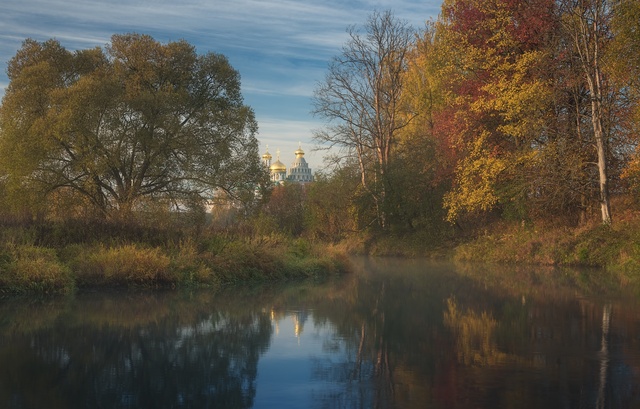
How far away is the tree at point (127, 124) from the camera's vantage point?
31.8 metres

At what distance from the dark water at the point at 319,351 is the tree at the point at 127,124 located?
17.2 meters

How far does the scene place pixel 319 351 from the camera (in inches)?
396

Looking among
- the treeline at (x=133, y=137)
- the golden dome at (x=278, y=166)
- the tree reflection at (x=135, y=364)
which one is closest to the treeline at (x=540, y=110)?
the treeline at (x=133, y=137)

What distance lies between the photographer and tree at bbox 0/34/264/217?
31.8 m

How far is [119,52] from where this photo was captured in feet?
113

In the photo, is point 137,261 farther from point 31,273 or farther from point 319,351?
point 319,351

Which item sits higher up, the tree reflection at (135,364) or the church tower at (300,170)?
the church tower at (300,170)

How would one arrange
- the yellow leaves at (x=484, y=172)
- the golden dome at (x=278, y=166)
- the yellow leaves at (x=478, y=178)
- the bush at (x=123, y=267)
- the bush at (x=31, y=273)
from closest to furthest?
the bush at (x=31, y=273) → the bush at (x=123, y=267) → the yellow leaves at (x=484, y=172) → the yellow leaves at (x=478, y=178) → the golden dome at (x=278, y=166)

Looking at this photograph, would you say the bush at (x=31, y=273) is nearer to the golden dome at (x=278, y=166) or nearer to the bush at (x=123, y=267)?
the bush at (x=123, y=267)

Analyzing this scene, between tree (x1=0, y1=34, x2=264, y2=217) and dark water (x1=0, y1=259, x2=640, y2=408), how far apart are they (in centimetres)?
1716

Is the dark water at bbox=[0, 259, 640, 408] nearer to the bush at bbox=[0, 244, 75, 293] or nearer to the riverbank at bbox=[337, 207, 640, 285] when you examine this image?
the bush at bbox=[0, 244, 75, 293]

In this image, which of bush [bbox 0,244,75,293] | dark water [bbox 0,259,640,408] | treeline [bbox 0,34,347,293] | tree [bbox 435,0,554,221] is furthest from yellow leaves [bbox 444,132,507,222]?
bush [bbox 0,244,75,293]

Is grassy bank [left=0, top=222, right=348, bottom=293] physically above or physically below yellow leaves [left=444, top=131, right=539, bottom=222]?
below

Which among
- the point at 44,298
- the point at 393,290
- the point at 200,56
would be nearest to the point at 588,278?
the point at 393,290
